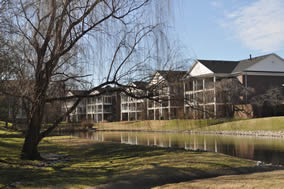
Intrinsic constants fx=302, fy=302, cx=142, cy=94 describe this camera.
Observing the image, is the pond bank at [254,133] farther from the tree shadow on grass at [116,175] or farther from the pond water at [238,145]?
the tree shadow on grass at [116,175]

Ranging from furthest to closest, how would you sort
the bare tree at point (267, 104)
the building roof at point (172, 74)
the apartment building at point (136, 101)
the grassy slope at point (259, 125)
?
the bare tree at point (267, 104) < the grassy slope at point (259, 125) < the apartment building at point (136, 101) < the building roof at point (172, 74)

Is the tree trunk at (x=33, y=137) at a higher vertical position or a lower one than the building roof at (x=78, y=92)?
lower

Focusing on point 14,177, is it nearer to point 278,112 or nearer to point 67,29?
point 67,29

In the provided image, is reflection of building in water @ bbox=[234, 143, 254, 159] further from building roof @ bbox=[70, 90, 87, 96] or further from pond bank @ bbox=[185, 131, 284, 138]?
pond bank @ bbox=[185, 131, 284, 138]

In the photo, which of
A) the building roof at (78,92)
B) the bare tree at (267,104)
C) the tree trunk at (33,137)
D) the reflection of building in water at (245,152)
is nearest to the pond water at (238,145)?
→ the reflection of building in water at (245,152)

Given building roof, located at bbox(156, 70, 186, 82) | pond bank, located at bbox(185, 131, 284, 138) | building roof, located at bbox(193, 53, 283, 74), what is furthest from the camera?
building roof, located at bbox(193, 53, 283, 74)

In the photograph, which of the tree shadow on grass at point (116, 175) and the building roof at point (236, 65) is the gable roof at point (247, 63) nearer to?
the building roof at point (236, 65)

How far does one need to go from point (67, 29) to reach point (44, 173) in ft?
13.6

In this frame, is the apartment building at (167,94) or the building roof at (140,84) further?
the building roof at (140,84)

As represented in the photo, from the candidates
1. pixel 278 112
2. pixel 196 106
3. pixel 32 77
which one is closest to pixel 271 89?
pixel 278 112

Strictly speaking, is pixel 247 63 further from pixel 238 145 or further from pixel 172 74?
pixel 172 74

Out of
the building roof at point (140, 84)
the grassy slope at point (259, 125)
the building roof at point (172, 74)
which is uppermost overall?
the building roof at point (172, 74)

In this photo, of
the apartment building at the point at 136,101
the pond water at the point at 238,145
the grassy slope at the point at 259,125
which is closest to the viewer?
the apartment building at the point at 136,101

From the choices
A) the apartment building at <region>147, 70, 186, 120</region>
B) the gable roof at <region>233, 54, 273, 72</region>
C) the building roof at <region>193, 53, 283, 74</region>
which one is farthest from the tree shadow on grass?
the gable roof at <region>233, 54, 273, 72</region>
